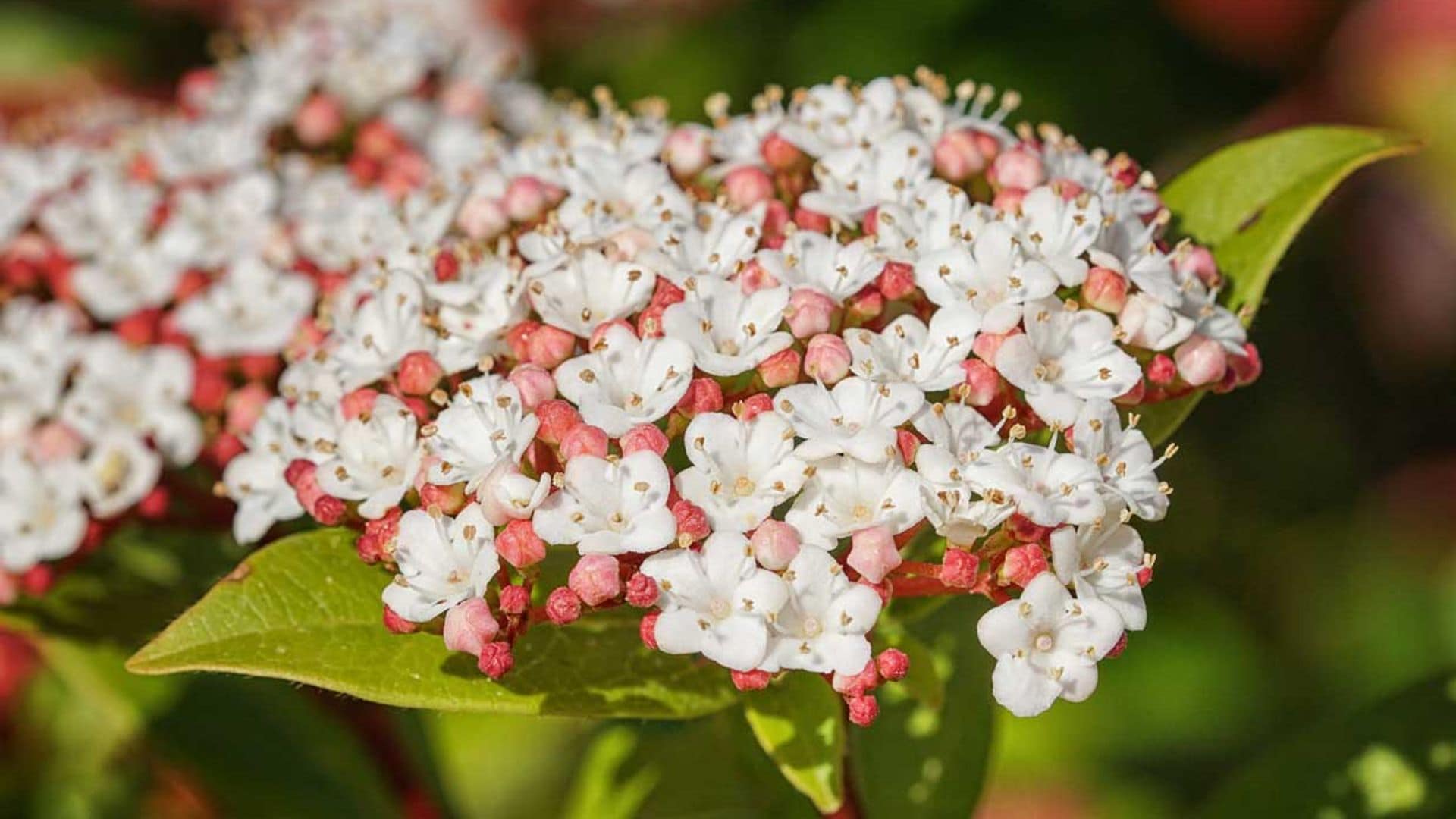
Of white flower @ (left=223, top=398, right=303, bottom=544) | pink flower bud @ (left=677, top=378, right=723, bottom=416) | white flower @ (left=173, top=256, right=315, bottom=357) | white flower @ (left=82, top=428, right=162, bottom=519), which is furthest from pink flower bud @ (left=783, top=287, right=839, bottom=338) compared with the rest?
white flower @ (left=82, top=428, right=162, bottom=519)

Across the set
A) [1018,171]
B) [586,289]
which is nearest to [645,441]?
[586,289]

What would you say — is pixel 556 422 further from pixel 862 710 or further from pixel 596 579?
pixel 862 710

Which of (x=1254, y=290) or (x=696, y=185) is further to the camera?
(x=696, y=185)

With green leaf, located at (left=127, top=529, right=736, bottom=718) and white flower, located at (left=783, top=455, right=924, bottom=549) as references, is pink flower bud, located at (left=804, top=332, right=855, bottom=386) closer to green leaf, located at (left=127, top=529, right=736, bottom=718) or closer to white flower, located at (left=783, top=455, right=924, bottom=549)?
white flower, located at (left=783, top=455, right=924, bottom=549)

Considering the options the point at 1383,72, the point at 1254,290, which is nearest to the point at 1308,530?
the point at 1383,72

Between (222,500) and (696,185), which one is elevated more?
(696,185)

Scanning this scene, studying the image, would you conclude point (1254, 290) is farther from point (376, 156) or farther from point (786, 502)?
point (376, 156)

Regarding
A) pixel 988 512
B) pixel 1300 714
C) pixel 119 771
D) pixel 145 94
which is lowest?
pixel 1300 714

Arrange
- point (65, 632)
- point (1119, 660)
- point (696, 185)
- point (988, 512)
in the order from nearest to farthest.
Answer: point (988, 512) → point (696, 185) → point (65, 632) → point (1119, 660)
